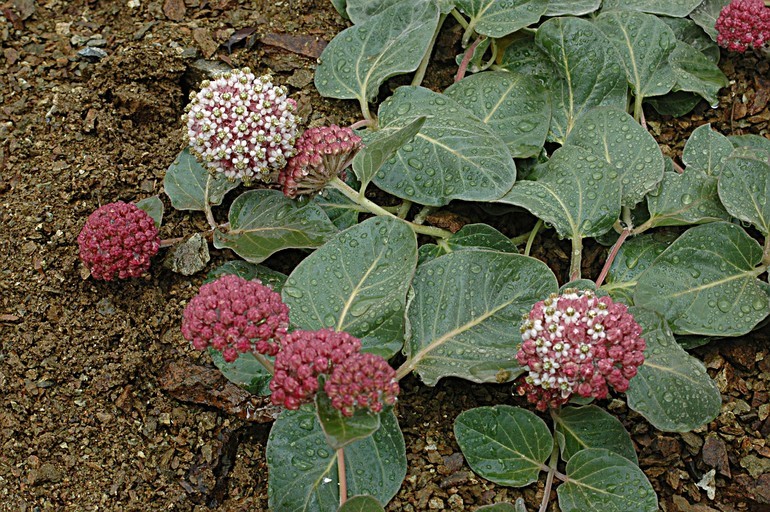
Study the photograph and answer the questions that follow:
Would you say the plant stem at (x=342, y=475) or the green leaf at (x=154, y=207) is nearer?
the plant stem at (x=342, y=475)

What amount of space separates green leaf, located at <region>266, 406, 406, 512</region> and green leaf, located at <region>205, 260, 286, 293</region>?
1.50 ft

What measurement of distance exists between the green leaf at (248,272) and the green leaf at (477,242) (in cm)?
45

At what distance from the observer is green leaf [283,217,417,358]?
83.7 inches

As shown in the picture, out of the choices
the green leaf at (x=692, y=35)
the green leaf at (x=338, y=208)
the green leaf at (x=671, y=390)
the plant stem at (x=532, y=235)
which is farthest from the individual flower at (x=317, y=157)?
the green leaf at (x=692, y=35)

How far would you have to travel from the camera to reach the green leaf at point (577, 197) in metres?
2.38

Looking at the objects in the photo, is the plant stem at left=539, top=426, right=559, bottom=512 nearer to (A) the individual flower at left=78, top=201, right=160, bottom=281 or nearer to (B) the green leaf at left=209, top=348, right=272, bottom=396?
(B) the green leaf at left=209, top=348, right=272, bottom=396

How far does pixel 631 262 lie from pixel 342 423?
3.73 feet

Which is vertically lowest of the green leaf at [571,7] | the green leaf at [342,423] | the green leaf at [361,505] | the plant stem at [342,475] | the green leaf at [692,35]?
the plant stem at [342,475]

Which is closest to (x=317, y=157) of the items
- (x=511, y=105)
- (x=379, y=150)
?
(x=379, y=150)

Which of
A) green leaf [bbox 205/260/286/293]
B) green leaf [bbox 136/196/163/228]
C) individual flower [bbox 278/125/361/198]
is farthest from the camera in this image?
green leaf [bbox 136/196/163/228]

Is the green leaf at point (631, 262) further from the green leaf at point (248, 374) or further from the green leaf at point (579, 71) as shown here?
the green leaf at point (248, 374)

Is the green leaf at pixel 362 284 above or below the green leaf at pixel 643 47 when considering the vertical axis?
below

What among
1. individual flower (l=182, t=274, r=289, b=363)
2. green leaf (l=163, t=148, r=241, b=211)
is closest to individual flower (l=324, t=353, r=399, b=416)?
individual flower (l=182, t=274, r=289, b=363)

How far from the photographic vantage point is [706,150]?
8.66 ft
